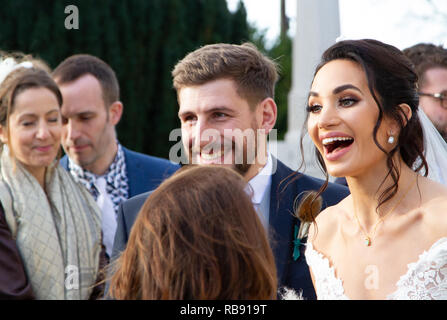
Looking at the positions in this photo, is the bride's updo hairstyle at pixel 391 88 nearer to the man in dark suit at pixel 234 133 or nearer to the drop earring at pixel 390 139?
the drop earring at pixel 390 139

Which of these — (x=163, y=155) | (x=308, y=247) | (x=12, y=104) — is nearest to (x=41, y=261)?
(x=12, y=104)

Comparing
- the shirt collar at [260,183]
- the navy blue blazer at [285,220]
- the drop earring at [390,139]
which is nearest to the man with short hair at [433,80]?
the navy blue blazer at [285,220]

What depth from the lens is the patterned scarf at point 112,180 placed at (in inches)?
197

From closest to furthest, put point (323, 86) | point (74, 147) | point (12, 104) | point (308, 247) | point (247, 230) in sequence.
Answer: point (247, 230), point (323, 86), point (308, 247), point (12, 104), point (74, 147)

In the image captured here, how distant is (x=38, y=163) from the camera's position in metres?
4.18

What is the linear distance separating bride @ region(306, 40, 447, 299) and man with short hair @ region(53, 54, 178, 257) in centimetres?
249

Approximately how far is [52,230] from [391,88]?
247 centimetres

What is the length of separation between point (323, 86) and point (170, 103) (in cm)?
864

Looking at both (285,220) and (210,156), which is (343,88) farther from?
(210,156)

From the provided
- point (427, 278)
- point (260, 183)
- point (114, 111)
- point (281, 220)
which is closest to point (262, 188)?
point (260, 183)

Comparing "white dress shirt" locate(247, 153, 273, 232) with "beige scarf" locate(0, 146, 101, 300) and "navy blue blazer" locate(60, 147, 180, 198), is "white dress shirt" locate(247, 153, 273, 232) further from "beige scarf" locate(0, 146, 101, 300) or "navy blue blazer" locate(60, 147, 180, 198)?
"navy blue blazer" locate(60, 147, 180, 198)

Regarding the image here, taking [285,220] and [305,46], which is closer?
[285,220]

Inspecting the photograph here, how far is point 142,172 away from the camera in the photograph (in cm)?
530
